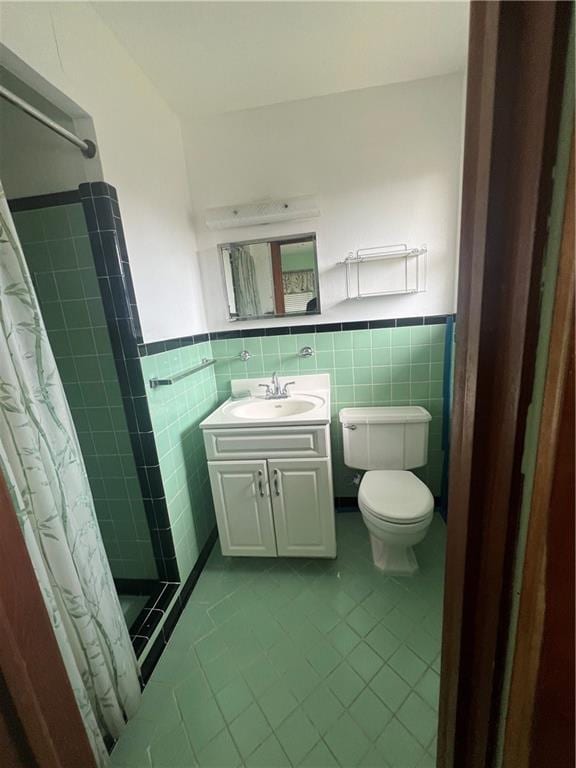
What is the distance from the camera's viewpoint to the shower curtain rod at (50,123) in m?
0.83

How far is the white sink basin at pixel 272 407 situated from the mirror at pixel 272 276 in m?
0.54

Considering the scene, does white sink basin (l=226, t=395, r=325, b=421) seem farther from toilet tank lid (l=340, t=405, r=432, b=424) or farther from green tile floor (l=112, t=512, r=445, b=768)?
green tile floor (l=112, t=512, r=445, b=768)

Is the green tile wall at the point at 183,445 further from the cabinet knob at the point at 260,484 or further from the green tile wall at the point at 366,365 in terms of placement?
the cabinet knob at the point at 260,484

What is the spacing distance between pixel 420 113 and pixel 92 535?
243cm

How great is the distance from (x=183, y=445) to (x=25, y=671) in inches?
44.2

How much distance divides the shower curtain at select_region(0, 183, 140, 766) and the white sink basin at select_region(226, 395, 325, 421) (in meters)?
0.93

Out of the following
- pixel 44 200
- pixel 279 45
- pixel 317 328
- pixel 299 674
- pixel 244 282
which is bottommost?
pixel 299 674

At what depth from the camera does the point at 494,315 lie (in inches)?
13.2

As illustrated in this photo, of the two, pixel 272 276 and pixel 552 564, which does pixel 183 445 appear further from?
pixel 552 564

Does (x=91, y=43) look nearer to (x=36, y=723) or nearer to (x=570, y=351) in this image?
(x=570, y=351)

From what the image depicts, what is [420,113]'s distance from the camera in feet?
5.15

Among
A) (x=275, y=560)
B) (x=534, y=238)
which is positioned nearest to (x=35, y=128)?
(x=534, y=238)

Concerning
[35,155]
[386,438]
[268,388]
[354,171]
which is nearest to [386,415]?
[386,438]

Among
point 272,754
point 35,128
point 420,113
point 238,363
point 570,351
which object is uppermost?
point 420,113
